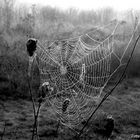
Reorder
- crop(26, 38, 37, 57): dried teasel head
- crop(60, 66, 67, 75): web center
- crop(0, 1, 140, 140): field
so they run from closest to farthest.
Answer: crop(26, 38, 37, 57): dried teasel head
crop(0, 1, 140, 140): field
crop(60, 66, 67, 75): web center

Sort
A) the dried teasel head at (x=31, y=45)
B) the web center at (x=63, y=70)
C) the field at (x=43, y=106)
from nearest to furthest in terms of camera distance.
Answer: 1. the dried teasel head at (x=31, y=45)
2. the field at (x=43, y=106)
3. the web center at (x=63, y=70)

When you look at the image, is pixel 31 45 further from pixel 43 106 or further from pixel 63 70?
pixel 43 106

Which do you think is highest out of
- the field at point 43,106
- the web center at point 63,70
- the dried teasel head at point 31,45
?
the dried teasel head at point 31,45

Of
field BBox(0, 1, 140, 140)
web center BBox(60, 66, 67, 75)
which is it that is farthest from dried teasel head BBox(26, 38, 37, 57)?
web center BBox(60, 66, 67, 75)

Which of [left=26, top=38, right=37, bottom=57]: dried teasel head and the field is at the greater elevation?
[left=26, top=38, right=37, bottom=57]: dried teasel head

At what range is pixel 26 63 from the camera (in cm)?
546

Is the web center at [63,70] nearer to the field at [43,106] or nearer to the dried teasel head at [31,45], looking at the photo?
the field at [43,106]

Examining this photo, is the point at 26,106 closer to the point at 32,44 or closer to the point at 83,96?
the point at 83,96

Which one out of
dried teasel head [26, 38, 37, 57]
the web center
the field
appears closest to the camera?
dried teasel head [26, 38, 37, 57]

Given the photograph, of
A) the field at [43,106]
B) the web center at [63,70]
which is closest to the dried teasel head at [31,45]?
the field at [43,106]

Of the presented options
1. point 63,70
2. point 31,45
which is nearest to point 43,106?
point 63,70

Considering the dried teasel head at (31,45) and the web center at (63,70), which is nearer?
the dried teasel head at (31,45)

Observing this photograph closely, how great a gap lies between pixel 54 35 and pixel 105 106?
13.9ft

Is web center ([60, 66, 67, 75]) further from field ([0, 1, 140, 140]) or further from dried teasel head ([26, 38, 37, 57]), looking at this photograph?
dried teasel head ([26, 38, 37, 57])
